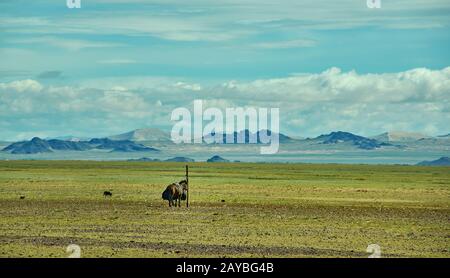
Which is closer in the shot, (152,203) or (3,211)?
(3,211)

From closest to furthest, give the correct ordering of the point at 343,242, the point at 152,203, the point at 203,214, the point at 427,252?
1. the point at 427,252
2. the point at 343,242
3. the point at 203,214
4. the point at 152,203

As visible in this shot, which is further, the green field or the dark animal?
the dark animal

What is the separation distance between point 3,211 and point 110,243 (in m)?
16.1

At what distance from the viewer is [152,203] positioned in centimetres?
5266

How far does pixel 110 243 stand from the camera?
29906 mm

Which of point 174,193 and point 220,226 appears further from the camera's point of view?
point 174,193

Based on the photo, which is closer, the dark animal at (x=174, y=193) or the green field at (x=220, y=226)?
the green field at (x=220, y=226)

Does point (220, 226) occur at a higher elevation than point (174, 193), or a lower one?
higher
